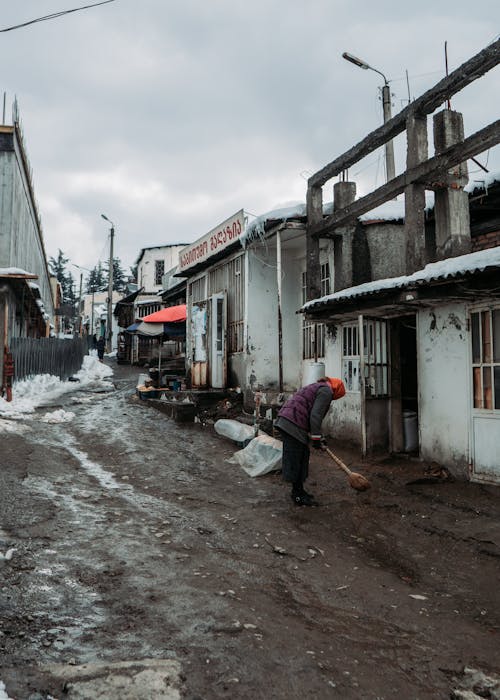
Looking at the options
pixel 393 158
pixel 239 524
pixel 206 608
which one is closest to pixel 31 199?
pixel 393 158

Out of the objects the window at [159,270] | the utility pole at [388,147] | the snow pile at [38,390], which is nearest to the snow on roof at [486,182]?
the utility pole at [388,147]

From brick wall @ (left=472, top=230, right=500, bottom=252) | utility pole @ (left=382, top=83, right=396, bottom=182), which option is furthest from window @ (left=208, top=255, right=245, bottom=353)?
brick wall @ (left=472, top=230, right=500, bottom=252)

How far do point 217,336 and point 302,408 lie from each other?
24.9 ft

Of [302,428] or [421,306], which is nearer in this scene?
[302,428]

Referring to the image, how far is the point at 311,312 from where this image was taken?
9141 millimetres

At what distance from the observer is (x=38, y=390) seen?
607 inches

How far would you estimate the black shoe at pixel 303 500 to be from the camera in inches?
240

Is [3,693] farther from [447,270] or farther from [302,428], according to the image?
[447,270]

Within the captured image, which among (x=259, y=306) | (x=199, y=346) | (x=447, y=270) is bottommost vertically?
(x=199, y=346)

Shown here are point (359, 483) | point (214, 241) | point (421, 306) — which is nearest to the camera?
point (359, 483)

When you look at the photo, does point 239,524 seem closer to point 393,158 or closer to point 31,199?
point 393,158

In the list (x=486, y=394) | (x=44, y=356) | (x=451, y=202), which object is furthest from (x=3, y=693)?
(x=44, y=356)

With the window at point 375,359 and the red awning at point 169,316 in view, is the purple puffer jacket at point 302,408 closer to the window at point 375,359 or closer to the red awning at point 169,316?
the window at point 375,359

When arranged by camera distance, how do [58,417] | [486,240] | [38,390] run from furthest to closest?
[38,390] → [58,417] → [486,240]
